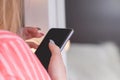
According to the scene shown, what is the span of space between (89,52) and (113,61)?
11cm

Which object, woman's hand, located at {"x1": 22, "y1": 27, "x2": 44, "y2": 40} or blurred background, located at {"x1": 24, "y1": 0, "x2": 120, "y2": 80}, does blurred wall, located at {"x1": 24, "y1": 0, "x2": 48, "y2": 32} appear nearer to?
blurred background, located at {"x1": 24, "y1": 0, "x2": 120, "y2": 80}

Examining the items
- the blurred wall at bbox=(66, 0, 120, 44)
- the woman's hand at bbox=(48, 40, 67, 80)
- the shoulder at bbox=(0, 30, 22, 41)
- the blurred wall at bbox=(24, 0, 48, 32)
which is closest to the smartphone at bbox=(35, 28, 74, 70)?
the woman's hand at bbox=(48, 40, 67, 80)

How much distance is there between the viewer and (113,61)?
1041 millimetres

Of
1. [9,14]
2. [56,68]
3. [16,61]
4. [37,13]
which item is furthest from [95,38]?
[16,61]

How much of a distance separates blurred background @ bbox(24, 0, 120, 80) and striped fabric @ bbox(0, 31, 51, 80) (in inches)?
25.9

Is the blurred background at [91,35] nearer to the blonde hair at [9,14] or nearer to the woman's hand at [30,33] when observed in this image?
the woman's hand at [30,33]

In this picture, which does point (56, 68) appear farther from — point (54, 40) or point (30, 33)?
point (30, 33)

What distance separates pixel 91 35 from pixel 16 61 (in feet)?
2.49

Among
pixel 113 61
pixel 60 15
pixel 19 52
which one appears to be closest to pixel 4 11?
pixel 19 52

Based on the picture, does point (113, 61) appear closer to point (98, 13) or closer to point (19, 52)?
point (98, 13)

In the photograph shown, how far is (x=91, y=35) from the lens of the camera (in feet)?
Result: 3.44

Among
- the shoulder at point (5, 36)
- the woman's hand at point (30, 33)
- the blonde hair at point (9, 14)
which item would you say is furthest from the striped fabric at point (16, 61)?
the woman's hand at point (30, 33)

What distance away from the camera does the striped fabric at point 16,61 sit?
30 cm

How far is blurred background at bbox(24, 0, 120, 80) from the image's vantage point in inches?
40.1
